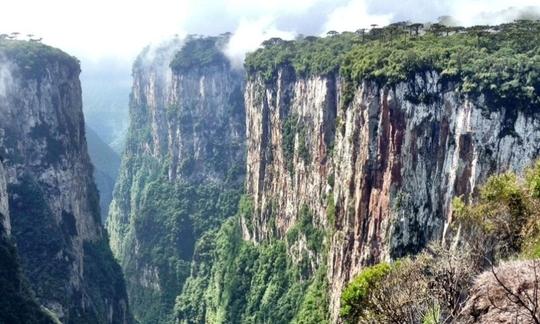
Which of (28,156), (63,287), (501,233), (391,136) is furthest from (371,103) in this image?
(28,156)

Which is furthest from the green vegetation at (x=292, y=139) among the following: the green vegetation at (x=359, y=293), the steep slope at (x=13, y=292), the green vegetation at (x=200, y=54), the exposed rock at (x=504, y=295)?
the exposed rock at (x=504, y=295)

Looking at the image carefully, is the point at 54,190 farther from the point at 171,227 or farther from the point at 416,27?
the point at 416,27

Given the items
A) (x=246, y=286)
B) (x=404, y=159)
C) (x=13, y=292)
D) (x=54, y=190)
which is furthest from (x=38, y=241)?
(x=404, y=159)

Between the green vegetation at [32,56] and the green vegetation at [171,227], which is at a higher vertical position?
the green vegetation at [32,56]

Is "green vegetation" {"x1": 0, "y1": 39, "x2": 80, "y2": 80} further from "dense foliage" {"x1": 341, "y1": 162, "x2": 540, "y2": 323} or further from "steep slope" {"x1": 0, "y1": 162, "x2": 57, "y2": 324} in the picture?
"dense foliage" {"x1": 341, "y1": 162, "x2": 540, "y2": 323}

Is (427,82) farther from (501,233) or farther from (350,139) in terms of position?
(501,233)

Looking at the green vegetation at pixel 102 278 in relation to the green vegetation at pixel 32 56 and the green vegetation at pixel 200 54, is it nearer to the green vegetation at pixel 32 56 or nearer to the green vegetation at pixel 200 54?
the green vegetation at pixel 32 56
